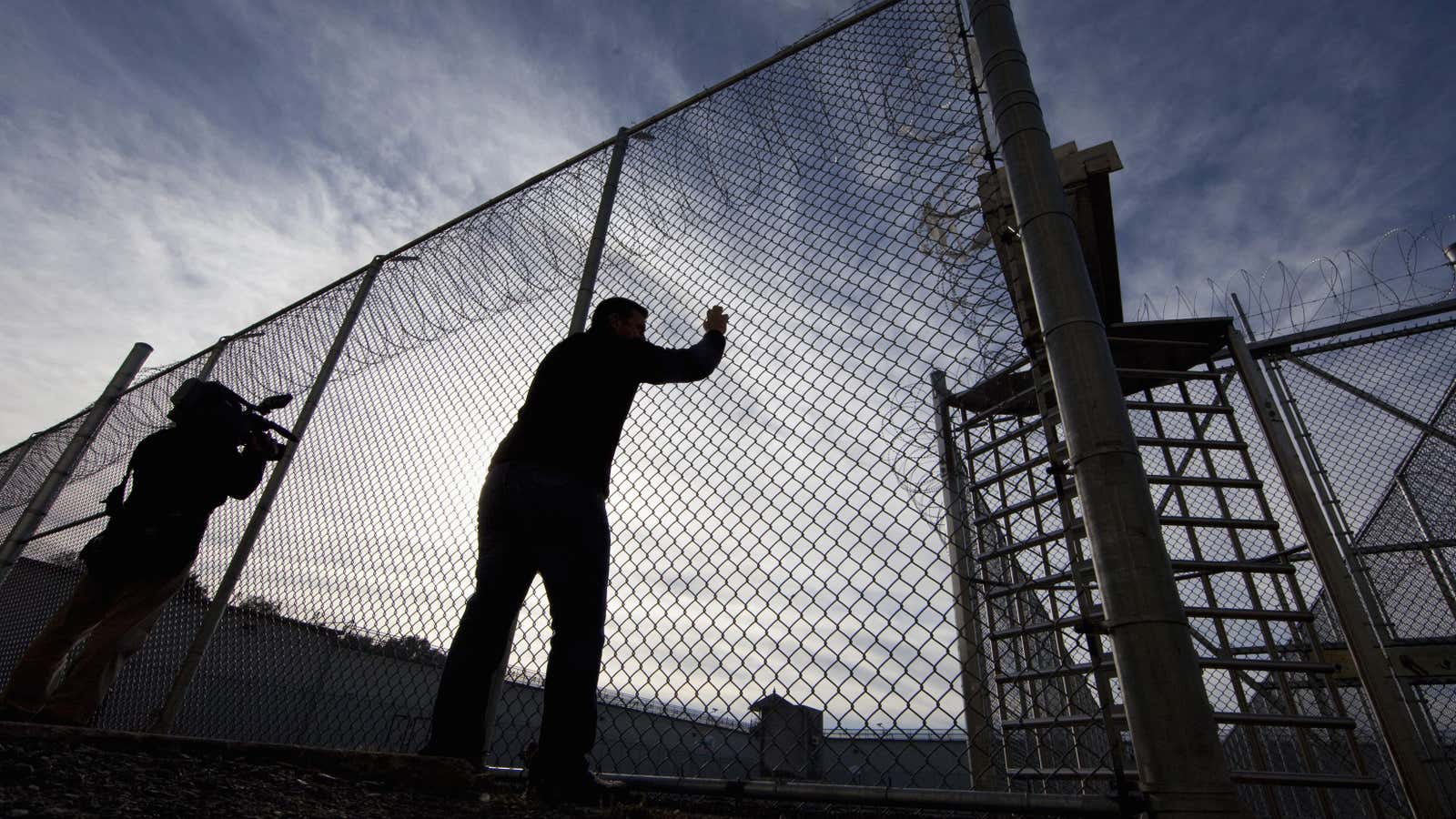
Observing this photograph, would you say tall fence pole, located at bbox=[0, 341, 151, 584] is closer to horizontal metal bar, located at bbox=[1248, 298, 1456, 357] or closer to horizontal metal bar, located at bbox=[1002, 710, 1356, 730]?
horizontal metal bar, located at bbox=[1002, 710, 1356, 730]

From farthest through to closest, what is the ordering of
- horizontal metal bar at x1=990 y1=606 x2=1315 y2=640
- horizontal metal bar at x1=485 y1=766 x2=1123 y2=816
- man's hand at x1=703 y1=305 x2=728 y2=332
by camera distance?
man's hand at x1=703 y1=305 x2=728 y2=332
horizontal metal bar at x1=990 y1=606 x2=1315 y2=640
horizontal metal bar at x1=485 y1=766 x2=1123 y2=816

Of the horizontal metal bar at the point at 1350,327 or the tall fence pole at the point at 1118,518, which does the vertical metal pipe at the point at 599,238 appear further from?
the horizontal metal bar at the point at 1350,327

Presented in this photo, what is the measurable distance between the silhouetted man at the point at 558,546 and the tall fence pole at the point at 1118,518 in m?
1.24

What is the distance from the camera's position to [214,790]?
133 cm

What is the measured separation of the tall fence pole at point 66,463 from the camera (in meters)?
5.72

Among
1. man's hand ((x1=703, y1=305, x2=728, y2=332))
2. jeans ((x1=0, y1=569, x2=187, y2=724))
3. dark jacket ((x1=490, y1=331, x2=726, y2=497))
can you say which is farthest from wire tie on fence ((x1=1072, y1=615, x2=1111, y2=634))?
jeans ((x1=0, y1=569, x2=187, y2=724))

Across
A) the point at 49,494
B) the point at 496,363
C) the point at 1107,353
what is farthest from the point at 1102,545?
the point at 49,494

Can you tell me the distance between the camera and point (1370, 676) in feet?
11.0

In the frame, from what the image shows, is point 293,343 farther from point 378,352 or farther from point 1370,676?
point 1370,676

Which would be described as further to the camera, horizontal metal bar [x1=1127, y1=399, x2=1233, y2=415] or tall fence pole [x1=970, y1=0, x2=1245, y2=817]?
horizontal metal bar [x1=1127, y1=399, x2=1233, y2=415]

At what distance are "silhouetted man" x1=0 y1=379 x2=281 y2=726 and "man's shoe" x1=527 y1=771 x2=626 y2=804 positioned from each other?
2.72 meters

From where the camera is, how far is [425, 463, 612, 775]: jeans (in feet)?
6.11

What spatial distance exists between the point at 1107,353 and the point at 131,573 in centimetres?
421

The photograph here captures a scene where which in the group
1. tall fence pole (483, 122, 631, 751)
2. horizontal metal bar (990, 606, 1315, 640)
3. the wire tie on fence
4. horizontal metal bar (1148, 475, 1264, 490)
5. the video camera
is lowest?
the wire tie on fence
